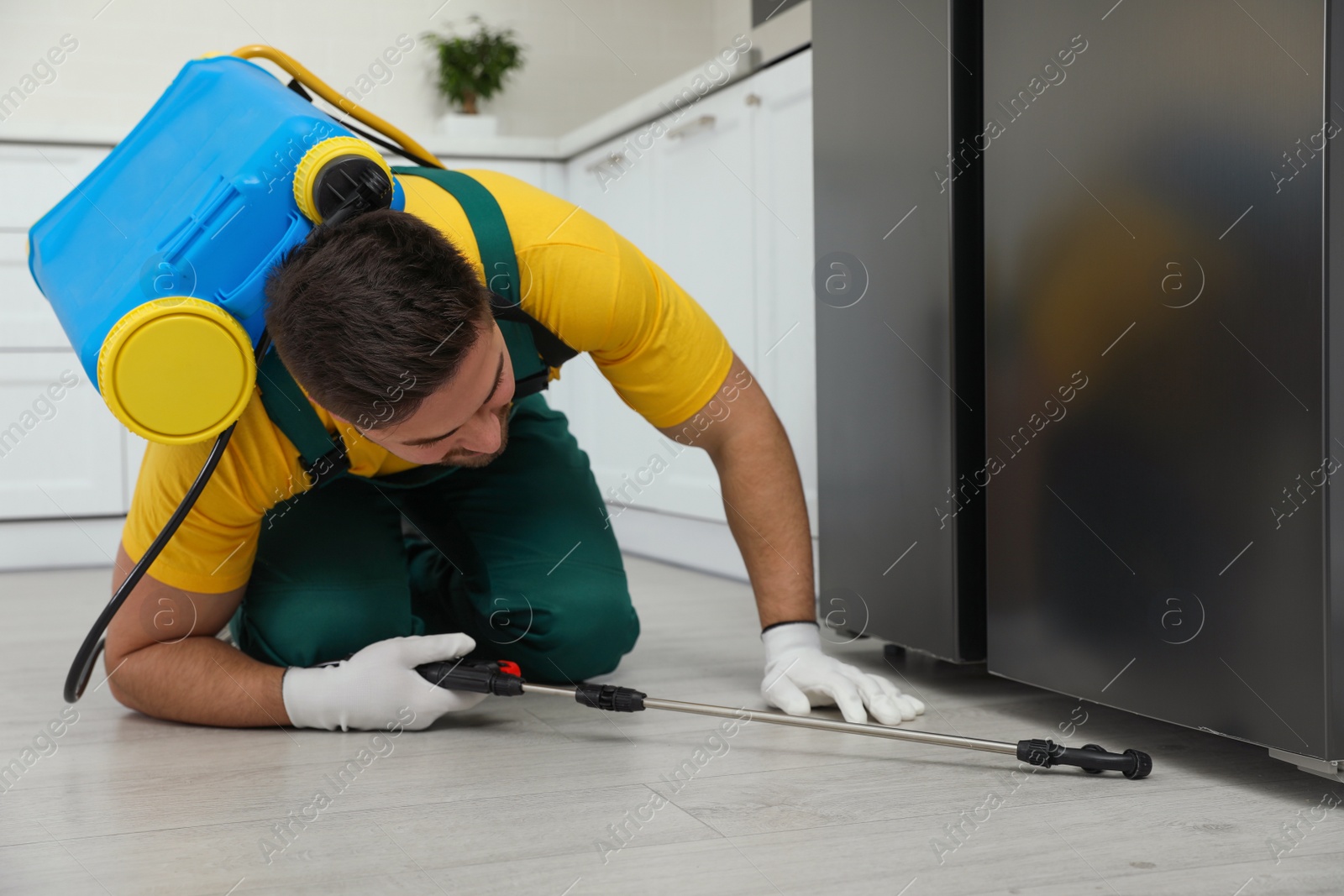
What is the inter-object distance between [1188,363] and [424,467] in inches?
29.3

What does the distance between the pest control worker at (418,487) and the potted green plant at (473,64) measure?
5.96 ft

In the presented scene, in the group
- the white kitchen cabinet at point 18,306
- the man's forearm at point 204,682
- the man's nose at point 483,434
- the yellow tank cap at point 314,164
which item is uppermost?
the yellow tank cap at point 314,164

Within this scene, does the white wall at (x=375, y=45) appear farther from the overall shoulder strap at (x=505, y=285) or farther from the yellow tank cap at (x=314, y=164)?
the yellow tank cap at (x=314, y=164)

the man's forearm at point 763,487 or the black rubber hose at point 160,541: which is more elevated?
the man's forearm at point 763,487

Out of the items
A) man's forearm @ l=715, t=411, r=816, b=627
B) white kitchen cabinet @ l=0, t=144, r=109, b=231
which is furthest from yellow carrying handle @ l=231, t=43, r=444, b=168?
white kitchen cabinet @ l=0, t=144, r=109, b=231

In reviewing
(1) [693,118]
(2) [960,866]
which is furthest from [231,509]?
(1) [693,118]

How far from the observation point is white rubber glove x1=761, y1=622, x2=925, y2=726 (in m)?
1.01

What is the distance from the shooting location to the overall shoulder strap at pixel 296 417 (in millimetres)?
958

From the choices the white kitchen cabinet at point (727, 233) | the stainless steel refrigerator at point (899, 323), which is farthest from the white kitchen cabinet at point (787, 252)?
the stainless steel refrigerator at point (899, 323)

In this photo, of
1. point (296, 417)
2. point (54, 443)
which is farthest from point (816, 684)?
point (54, 443)

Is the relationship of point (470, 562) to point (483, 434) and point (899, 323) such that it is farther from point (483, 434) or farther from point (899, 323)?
point (899, 323)

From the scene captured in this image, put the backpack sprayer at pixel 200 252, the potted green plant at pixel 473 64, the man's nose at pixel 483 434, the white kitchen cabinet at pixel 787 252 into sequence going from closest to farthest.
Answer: the backpack sprayer at pixel 200 252 < the man's nose at pixel 483 434 < the white kitchen cabinet at pixel 787 252 < the potted green plant at pixel 473 64

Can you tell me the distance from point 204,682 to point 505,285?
44 centimetres

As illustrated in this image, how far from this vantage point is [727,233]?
1.83 meters
